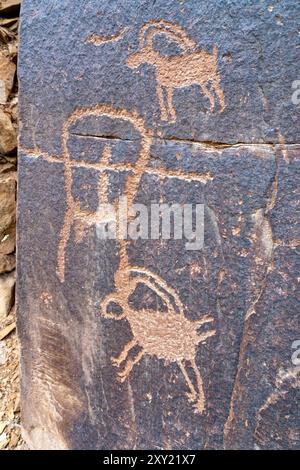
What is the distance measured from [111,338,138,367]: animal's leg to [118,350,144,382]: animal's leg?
0.07 feet

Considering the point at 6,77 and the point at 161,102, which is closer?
the point at 161,102

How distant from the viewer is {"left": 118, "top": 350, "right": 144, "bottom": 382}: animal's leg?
1122mm

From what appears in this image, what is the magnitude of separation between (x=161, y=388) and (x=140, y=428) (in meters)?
0.15

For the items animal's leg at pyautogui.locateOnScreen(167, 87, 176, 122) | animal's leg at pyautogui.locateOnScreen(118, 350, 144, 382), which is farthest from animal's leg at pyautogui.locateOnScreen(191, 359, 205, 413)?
animal's leg at pyautogui.locateOnScreen(167, 87, 176, 122)

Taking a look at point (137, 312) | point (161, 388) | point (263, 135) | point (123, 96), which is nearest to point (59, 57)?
point (123, 96)

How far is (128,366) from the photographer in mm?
1140

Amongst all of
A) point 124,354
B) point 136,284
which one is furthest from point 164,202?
point 124,354

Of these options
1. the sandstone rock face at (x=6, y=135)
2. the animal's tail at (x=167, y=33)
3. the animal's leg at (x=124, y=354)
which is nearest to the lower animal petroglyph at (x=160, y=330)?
the animal's leg at (x=124, y=354)

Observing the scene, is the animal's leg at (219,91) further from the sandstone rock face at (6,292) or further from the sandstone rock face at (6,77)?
the sandstone rock face at (6,292)

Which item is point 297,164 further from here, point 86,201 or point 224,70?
point 86,201

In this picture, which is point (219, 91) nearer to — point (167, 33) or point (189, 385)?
point (167, 33)

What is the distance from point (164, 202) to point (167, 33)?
0.42 meters

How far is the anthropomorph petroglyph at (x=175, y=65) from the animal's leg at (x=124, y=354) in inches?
24.1

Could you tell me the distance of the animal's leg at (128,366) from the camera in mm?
1122
